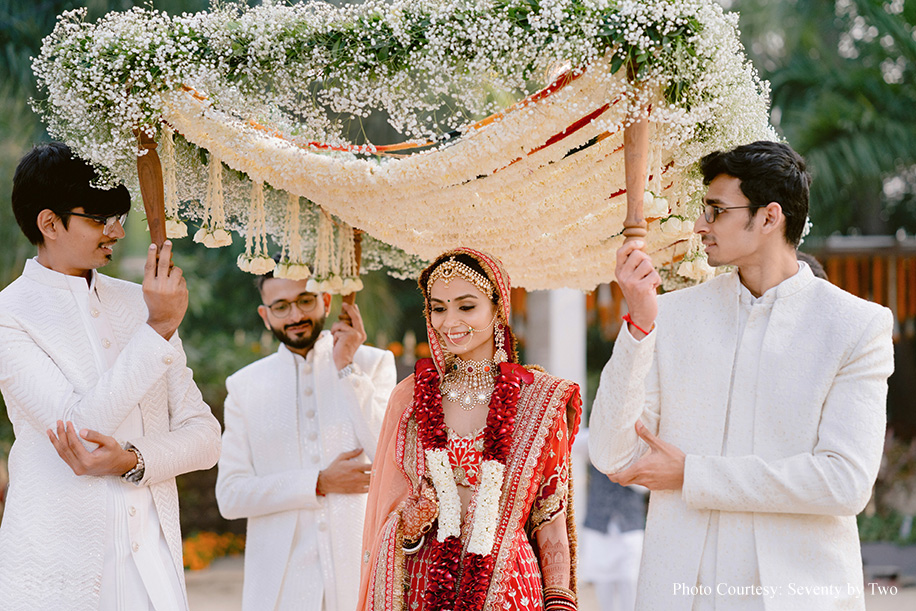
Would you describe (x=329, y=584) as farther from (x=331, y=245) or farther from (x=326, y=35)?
(x=326, y=35)

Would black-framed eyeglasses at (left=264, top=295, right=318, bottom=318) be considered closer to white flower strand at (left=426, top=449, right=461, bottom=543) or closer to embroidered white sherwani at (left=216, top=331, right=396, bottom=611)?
embroidered white sherwani at (left=216, top=331, right=396, bottom=611)

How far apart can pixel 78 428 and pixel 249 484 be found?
4.39 feet

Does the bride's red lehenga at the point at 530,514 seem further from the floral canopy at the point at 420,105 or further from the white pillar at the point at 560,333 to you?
the white pillar at the point at 560,333

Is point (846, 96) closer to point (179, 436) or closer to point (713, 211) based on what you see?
point (713, 211)

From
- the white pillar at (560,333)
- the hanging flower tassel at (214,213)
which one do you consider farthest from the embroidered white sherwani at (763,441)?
the white pillar at (560,333)

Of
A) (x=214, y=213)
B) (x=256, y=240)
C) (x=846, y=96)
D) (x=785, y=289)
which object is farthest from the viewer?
(x=846, y=96)

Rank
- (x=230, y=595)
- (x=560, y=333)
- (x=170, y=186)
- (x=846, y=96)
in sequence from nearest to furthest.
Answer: (x=170, y=186), (x=560, y=333), (x=230, y=595), (x=846, y=96)

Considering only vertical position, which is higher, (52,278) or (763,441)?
(52,278)

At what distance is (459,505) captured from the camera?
2.82 m

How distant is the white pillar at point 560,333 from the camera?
795 cm

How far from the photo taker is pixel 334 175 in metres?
3.01

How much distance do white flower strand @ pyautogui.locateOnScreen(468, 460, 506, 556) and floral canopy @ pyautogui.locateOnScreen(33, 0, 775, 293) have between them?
855 millimetres

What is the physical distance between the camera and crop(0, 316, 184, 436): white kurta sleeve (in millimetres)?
2707

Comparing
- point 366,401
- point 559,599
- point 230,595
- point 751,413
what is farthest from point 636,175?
point 230,595
